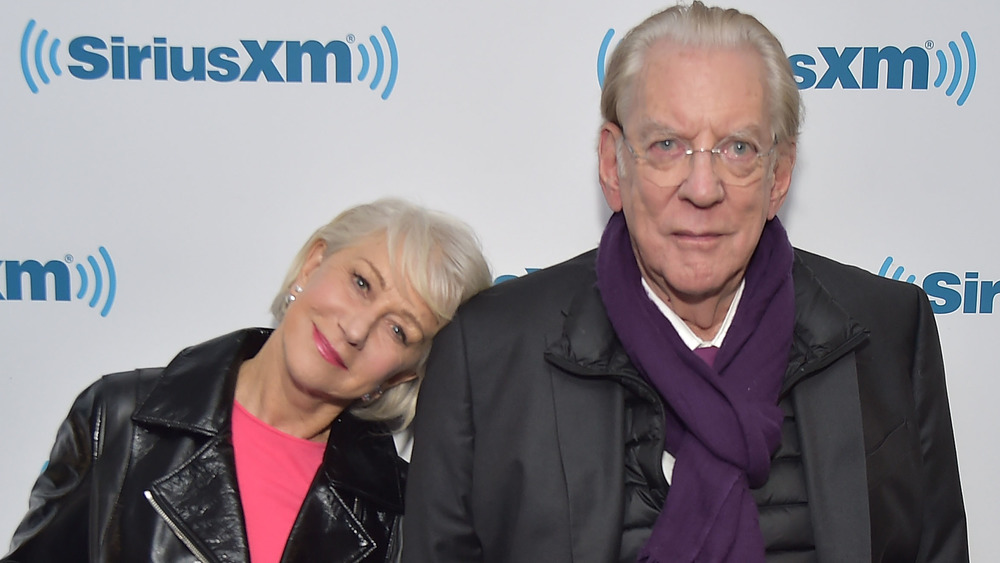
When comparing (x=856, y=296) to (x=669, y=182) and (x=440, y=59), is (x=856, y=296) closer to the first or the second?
(x=669, y=182)

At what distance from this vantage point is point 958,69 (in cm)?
223

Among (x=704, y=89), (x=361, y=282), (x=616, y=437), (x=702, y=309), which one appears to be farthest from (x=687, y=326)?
(x=361, y=282)

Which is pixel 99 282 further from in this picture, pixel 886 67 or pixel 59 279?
pixel 886 67

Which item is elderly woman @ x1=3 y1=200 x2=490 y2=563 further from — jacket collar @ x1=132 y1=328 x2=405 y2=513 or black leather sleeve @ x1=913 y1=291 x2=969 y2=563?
black leather sleeve @ x1=913 y1=291 x2=969 y2=563

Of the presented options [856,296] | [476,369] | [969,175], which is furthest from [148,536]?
[969,175]

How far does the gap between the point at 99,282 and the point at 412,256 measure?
79 cm

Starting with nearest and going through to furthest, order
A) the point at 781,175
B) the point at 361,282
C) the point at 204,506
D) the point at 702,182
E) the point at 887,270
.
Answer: the point at 702,182 < the point at 781,175 < the point at 204,506 < the point at 361,282 < the point at 887,270

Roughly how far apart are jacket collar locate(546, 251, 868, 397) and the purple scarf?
1.0 inches

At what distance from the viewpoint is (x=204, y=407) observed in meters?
1.97

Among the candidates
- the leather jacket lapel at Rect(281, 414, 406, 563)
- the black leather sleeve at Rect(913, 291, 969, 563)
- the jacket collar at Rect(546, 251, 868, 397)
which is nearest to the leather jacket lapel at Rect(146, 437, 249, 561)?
the leather jacket lapel at Rect(281, 414, 406, 563)

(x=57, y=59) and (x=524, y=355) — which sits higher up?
(x=57, y=59)

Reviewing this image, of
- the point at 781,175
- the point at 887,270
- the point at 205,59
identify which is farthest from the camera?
the point at 887,270

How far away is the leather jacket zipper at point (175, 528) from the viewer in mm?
1873

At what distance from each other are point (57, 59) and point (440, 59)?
2.82 ft
